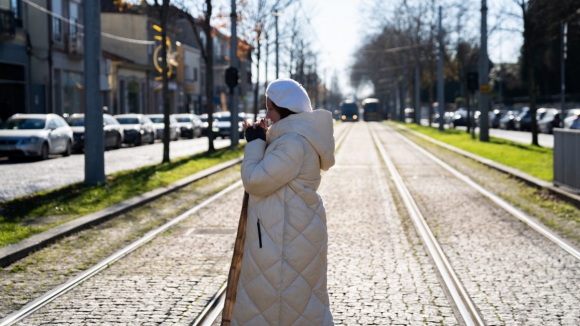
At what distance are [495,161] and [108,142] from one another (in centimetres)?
1608

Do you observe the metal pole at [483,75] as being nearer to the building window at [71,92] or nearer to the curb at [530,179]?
the curb at [530,179]

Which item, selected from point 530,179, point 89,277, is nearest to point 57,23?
point 530,179

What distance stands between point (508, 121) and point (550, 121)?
40.6ft

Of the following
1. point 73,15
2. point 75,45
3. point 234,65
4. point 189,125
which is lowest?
point 189,125

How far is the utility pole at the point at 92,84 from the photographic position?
15.3m

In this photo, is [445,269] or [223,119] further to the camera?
[223,119]

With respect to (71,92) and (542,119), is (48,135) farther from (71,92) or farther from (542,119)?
(542,119)

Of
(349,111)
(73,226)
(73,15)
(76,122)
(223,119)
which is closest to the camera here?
(73,226)

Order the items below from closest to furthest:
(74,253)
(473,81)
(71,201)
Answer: (74,253) → (71,201) → (473,81)

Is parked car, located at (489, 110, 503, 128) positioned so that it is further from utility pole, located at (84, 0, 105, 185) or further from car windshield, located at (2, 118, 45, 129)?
utility pole, located at (84, 0, 105, 185)

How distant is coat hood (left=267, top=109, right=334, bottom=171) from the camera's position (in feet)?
14.5

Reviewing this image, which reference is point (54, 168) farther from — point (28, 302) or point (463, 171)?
point (28, 302)

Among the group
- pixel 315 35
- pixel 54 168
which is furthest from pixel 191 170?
pixel 315 35

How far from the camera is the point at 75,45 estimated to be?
1769 inches
